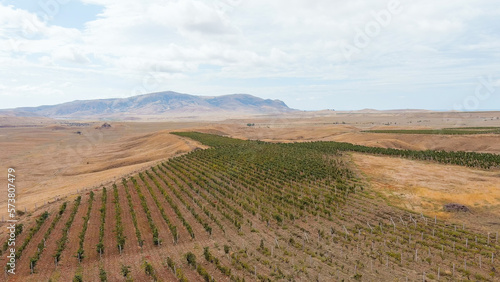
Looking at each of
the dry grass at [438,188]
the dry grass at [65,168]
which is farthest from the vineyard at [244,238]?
the dry grass at [65,168]

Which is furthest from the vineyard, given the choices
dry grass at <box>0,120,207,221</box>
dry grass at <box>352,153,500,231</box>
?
dry grass at <box>0,120,207,221</box>

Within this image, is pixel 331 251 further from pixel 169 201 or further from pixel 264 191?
pixel 169 201

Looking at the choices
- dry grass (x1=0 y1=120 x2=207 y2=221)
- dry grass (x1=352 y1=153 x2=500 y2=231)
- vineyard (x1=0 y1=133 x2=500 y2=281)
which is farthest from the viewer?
dry grass (x1=0 y1=120 x2=207 y2=221)

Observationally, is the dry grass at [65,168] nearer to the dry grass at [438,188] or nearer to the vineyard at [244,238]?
the vineyard at [244,238]

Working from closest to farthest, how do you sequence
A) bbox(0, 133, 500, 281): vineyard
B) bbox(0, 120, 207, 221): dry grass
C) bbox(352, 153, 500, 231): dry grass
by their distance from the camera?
bbox(0, 133, 500, 281): vineyard, bbox(352, 153, 500, 231): dry grass, bbox(0, 120, 207, 221): dry grass

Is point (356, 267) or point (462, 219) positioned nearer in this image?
point (356, 267)

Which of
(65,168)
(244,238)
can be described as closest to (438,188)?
(244,238)

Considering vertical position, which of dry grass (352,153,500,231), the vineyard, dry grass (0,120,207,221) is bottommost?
dry grass (0,120,207,221)

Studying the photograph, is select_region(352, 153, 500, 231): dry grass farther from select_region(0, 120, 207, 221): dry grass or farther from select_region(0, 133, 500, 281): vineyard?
select_region(0, 120, 207, 221): dry grass

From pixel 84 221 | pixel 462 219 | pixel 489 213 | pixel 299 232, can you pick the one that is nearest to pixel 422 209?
pixel 462 219
